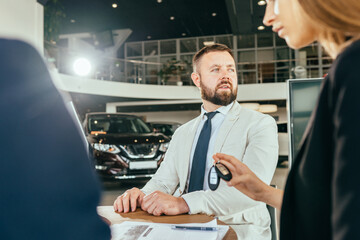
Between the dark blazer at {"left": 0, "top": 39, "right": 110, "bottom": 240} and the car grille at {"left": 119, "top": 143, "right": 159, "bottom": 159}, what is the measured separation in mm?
5123

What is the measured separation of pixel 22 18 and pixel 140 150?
9.10 ft

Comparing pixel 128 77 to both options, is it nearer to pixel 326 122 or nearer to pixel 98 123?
pixel 98 123

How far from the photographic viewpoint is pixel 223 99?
2027 mm

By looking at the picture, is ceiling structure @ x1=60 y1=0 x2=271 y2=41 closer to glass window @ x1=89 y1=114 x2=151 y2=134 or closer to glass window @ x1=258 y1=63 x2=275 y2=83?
glass window @ x1=258 y1=63 x2=275 y2=83

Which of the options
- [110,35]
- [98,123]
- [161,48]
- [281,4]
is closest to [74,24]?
[110,35]

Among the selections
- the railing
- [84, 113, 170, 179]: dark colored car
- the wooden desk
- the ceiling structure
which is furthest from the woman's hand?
the railing

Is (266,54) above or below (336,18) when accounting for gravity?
above

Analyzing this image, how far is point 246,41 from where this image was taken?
1862 cm

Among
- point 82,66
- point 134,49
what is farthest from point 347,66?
point 134,49

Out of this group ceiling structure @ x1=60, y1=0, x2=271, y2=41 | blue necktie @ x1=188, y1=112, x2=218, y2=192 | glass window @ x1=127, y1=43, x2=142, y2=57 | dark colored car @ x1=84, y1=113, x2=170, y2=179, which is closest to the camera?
blue necktie @ x1=188, y1=112, x2=218, y2=192

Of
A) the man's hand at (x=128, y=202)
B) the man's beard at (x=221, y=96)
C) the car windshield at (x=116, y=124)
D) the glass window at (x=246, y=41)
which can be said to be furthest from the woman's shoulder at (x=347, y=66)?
the glass window at (x=246, y=41)

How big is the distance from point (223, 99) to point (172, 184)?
61 centimetres

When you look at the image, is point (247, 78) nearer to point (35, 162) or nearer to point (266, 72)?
point (266, 72)

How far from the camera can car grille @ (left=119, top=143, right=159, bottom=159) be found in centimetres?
556
